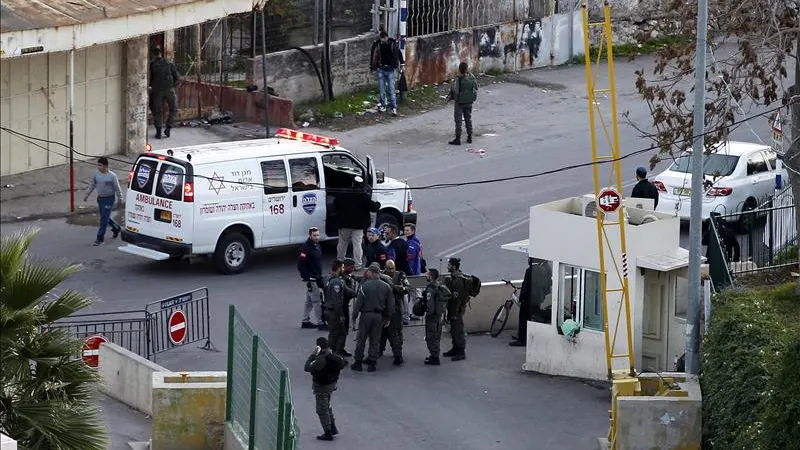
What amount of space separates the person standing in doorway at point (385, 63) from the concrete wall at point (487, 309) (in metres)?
11.1

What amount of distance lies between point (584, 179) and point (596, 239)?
962 centimetres

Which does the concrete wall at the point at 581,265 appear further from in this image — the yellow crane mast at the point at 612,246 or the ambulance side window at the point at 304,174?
the ambulance side window at the point at 304,174

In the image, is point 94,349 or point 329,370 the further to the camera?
point 94,349

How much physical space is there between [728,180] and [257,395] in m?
13.6

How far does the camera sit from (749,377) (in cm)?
1559

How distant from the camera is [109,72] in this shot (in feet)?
95.5

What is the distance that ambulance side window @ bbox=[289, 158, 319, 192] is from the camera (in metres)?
24.2

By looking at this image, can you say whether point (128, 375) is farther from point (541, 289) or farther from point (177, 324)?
point (541, 289)

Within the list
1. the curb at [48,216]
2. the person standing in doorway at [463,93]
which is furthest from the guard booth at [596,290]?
the person standing in doorway at [463,93]

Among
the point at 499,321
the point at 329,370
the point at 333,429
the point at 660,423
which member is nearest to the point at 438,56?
the point at 499,321

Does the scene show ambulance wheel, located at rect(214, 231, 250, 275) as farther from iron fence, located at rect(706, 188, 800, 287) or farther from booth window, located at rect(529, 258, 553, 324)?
iron fence, located at rect(706, 188, 800, 287)

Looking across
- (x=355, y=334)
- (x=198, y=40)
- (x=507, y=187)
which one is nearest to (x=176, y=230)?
(x=355, y=334)

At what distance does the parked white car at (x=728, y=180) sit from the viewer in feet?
86.2

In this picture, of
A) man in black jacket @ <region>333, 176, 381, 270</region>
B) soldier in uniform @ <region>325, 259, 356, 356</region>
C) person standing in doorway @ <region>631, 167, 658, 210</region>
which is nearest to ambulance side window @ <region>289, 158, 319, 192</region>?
man in black jacket @ <region>333, 176, 381, 270</region>
